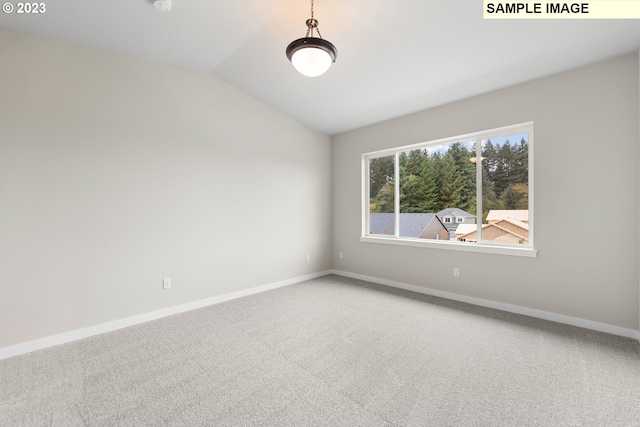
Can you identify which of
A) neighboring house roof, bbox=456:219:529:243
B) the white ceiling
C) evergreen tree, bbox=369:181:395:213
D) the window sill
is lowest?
the window sill

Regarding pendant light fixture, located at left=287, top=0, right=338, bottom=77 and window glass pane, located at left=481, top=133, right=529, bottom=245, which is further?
window glass pane, located at left=481, top=133, right=529, bottom=245

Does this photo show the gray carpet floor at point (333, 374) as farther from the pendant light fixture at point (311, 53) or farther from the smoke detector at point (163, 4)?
the smoke detector at point (163, 4)

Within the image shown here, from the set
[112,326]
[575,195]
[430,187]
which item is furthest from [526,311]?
[112,326]

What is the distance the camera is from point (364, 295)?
3902mm

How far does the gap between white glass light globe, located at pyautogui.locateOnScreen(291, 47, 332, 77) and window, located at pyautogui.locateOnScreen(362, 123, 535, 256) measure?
234cm

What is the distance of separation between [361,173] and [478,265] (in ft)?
7.47

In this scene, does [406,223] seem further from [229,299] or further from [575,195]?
[229,299]

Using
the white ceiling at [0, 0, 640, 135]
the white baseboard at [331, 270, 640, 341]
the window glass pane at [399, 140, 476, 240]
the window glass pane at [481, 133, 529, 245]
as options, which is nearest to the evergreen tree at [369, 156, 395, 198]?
the window glass pane at [399, 140, 476, 240]

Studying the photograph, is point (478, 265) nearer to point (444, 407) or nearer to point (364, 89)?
point (444, 407)

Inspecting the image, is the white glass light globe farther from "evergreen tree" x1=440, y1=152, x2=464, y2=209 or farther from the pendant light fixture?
"evergreen tree" x1=440, y1=152, x2=464, y2=209

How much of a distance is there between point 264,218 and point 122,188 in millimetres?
1809

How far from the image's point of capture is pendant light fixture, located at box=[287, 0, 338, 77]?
2111 millimetres

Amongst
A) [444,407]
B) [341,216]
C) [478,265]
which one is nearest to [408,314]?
[478,265]

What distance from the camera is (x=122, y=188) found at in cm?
295
